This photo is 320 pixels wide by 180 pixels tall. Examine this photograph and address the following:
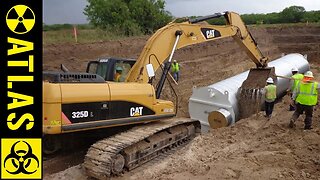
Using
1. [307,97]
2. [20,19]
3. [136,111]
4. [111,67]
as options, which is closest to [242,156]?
[136,111]

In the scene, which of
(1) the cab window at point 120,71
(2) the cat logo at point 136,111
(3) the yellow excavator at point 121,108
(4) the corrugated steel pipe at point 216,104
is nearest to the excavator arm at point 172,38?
(3) the yellow excavator at point 121,108

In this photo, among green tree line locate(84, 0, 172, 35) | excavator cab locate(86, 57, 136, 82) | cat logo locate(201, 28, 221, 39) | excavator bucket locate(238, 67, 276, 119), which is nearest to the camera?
excavator cab locate(86, 57, 136, 82)

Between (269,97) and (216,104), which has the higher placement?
(269,97)

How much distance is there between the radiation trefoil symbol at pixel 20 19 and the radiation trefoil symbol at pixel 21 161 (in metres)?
1.48

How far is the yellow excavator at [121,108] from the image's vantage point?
7.01m

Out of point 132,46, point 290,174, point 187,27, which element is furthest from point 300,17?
point 290,174

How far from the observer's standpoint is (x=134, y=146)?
312 inches

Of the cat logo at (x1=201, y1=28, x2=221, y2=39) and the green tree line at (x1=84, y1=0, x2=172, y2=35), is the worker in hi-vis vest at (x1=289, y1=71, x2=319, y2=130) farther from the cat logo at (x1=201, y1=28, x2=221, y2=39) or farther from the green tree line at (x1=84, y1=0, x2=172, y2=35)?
the green tree line at (x1=84, y1=0, x2=172, y2=35)

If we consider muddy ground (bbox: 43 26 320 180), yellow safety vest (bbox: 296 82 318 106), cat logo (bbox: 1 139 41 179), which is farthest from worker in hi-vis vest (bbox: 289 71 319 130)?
cat logo (bbox: 1 139 41 179)

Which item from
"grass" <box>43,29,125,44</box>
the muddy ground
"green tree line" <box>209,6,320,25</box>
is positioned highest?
"green tree line" <box>209,6,320,25</box>

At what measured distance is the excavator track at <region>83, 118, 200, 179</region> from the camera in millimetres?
7094

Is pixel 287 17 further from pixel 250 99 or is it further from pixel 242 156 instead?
pixel 242 156

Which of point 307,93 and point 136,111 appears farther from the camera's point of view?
point 307,93

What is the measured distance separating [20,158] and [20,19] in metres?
1.80
